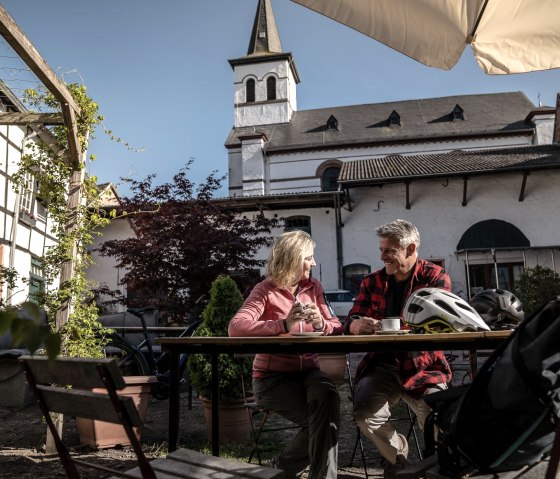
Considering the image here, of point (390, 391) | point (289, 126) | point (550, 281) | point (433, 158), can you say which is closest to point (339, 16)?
point (390, 391)

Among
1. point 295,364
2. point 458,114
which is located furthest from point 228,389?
point 458,114

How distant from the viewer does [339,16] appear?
111 inches

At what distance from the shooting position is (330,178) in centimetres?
2900

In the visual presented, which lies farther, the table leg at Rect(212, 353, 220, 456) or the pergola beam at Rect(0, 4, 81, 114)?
the pergola beam at Rect(0, 4, 81, 114)

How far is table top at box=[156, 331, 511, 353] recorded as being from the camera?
232 centimetres

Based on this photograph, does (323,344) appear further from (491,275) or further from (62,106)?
(491,275)

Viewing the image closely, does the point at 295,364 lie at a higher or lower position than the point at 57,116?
lower

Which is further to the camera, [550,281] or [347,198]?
[347,198]

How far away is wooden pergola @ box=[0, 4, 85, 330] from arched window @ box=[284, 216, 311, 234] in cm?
1609

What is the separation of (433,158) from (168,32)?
17339 mm

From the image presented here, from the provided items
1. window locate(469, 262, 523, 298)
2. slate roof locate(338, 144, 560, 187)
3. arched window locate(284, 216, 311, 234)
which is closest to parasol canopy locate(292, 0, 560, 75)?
slate roof locate(338, 144, 560, 187)

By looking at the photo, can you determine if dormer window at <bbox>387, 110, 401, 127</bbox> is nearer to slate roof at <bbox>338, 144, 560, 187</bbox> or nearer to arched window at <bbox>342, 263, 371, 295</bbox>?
slate roof at <bbox>338, 144, 560, 187</bbox>

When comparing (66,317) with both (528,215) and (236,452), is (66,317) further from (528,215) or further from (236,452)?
(528,215)

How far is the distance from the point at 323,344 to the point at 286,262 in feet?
2.52
